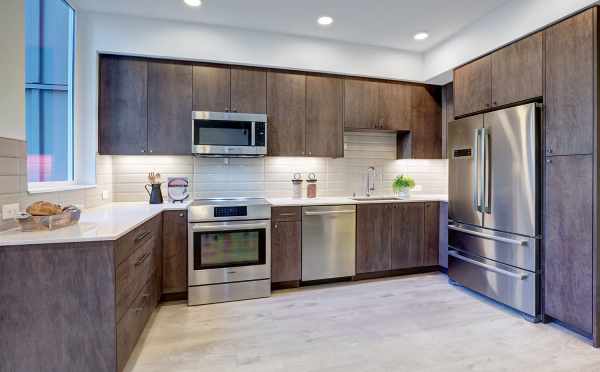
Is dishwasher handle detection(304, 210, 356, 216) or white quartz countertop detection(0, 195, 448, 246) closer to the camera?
white quartz countertop detection(0, 195, 448, 246)

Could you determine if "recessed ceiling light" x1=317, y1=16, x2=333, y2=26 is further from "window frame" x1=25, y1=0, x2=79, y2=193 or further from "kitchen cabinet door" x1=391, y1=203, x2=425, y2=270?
"window frame" x1=25, y1=0, x2=79, y2=193

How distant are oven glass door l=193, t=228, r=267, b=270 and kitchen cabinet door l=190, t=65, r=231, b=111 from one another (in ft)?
4.48

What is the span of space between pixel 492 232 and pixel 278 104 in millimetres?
2548

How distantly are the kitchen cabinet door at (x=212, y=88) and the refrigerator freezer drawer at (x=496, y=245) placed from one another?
112 inches

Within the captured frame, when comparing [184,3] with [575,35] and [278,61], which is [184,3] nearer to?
[278,61]

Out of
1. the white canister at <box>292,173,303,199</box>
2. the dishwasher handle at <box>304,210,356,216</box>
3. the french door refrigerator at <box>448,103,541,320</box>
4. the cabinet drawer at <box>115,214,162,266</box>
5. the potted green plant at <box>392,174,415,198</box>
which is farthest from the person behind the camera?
the potted green plant at <box>392,174,415,198</box>

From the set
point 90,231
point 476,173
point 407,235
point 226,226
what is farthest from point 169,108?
point 476,173

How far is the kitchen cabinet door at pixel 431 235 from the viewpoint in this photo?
11.9 ft

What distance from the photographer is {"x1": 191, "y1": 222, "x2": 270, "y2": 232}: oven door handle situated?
284 cm

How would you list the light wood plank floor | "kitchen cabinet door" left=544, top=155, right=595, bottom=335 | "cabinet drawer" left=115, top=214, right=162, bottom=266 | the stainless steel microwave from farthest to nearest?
1. the stainless steel microwave
2. "kitchen cabinet door" left=544, top=155, right=595, bottom=335
3. the light wood plank floor
4. "cabinet drawer" left=115, top=214, right=162, bottom=266

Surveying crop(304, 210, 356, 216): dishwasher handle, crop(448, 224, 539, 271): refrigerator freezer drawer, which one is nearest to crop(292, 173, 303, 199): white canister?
crop(304, 210, 356, 216): dishwasher handle

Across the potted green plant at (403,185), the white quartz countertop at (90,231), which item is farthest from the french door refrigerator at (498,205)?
the white quartz countertop at (90,231)

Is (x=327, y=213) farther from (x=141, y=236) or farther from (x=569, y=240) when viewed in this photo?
(x=569, y=240)

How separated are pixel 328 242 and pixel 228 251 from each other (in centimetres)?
107
